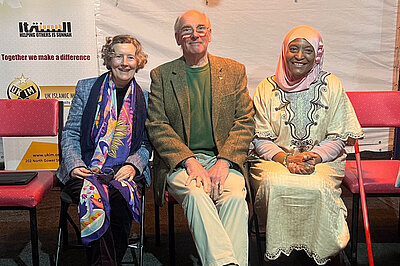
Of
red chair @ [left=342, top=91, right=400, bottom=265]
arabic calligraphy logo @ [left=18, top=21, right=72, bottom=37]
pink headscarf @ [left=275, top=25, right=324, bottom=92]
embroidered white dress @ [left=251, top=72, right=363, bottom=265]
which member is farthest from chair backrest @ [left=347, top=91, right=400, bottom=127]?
arabic calligraphy logo @ [left=18, top=21, right=72, bottom=37]

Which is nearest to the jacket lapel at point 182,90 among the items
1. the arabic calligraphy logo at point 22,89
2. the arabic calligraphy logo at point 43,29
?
the arabic calligraphy logo at point 43,29

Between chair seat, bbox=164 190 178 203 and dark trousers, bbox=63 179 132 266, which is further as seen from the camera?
chair seat, bbox=164 190 178 203

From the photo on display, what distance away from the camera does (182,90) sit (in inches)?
112

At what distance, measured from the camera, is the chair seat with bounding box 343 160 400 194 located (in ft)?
8.98

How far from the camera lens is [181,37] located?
2824 mm

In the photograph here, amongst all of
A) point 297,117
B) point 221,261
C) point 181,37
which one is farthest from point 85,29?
point 221,261

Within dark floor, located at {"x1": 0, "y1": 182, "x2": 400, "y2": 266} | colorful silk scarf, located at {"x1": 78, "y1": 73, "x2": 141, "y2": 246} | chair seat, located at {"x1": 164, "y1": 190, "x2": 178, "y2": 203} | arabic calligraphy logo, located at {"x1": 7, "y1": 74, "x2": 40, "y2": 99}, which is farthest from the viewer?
arabic calligraphy logo, located at {"x1": 7, "y1": 74, "x2": 40, "y2": 99}

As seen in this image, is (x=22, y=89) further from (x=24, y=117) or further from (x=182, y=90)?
(x=182, y=90)

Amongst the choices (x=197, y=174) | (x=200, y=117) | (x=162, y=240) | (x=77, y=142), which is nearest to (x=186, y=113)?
(x=200, y=117)

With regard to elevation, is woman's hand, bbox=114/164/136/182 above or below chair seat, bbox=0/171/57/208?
above

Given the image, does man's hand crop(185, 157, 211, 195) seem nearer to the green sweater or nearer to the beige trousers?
the beige trousers

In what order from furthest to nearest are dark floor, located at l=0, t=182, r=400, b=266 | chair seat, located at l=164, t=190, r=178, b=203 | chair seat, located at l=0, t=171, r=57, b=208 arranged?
dark floor, located at l=0, t=182, r=400, b=266 < chair seat, located at l=164, t=190, r=178, b=203 < chair seat, located at l=0, t=171, r=57, b=208

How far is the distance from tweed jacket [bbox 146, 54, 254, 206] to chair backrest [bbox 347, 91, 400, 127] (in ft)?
2.96

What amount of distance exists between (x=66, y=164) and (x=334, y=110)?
174 centimetres
